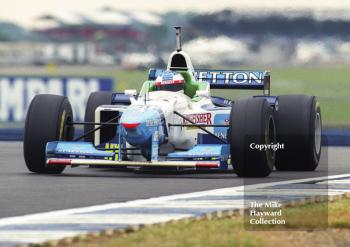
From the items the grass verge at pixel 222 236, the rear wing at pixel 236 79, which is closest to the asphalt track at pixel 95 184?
the rear wing at pixel 236 79

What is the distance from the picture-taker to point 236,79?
22578 millimetres

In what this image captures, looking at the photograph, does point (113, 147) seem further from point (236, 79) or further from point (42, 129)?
point (236, 79)

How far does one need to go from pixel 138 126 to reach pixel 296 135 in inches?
131

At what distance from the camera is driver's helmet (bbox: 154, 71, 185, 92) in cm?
2064

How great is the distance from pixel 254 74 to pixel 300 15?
11.6 m

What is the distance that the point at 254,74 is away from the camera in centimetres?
2252

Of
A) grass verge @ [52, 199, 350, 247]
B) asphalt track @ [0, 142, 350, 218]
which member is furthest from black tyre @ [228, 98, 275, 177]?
grass verge @ [52, 199, 350, 247]

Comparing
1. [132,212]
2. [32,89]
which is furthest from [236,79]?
[32,89]

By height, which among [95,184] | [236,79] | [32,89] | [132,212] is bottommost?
[95,184]

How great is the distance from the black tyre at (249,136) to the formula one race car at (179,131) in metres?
0.01

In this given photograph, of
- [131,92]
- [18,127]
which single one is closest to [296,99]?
[131,92]

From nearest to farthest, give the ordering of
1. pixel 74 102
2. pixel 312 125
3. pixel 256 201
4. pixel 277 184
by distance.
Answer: pixel 256 201, pixel 277 184, pixel 312 125, pixel 74 102

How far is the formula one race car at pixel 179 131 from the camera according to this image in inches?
735

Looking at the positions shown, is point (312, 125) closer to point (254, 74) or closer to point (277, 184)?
point (254, 74)
